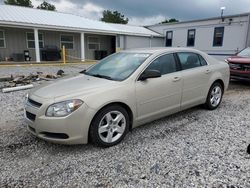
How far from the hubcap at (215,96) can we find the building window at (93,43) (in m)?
16.8

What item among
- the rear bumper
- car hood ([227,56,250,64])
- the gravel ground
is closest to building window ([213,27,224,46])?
car hood ([227,56,250,64])

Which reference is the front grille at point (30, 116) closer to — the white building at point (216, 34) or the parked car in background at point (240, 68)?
the parked car in background at point (240, 68)

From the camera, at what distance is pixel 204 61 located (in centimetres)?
482

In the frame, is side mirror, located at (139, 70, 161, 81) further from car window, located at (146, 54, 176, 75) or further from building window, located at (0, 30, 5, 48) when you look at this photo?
building window, located at (0, 30, 5, 48)

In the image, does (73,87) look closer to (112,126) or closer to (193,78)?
(112,126)

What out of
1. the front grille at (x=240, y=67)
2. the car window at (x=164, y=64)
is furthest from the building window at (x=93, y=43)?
the car window at (x=164, y=64)

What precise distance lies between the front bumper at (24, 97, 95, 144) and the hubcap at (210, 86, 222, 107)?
10.7ft

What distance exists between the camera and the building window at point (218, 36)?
718 inches

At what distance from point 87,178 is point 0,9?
1820 cm

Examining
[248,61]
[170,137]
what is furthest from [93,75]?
[248,61]

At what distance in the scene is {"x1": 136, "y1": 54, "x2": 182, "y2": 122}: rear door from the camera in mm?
3529

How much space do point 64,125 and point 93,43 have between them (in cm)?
1871

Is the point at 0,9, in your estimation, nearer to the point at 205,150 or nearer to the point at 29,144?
the point at 29,144

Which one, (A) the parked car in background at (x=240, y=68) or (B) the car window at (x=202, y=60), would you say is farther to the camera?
(A) the parked car in background at (x=240, y=68)
